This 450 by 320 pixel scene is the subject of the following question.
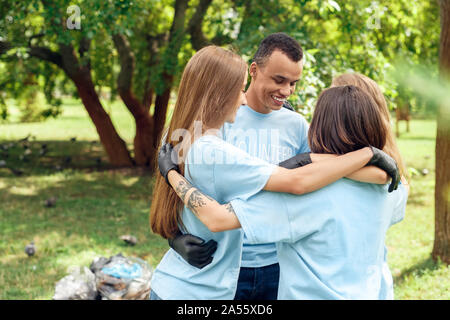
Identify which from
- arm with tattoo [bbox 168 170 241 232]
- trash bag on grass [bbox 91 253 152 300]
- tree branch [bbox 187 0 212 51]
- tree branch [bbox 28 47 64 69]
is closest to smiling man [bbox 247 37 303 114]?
arm with tattoo [bbox 168 170 241 232]

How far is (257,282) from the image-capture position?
2.07 meters

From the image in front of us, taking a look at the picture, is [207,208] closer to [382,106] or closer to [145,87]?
[382,106]

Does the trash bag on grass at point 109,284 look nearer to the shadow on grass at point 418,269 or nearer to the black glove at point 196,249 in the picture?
the black glove at point 196,249

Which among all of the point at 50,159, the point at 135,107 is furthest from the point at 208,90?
the point at 50,159

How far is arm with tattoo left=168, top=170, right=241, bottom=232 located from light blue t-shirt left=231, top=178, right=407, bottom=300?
4 centimetres

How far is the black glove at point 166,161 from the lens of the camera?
1856 mm

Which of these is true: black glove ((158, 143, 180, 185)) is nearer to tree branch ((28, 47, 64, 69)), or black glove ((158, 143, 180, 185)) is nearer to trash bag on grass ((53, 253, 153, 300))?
trash bag on grass ((53, 253, 153, 300))

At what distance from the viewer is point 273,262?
A: 2105mm

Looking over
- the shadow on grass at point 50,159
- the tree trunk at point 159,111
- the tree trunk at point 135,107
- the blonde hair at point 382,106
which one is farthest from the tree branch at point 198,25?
the blonde hair at point 382,106

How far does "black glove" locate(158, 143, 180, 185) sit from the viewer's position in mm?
1856

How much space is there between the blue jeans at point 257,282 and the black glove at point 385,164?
0.71 meters

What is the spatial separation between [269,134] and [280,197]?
0.78 metres

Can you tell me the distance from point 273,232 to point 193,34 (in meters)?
8.78

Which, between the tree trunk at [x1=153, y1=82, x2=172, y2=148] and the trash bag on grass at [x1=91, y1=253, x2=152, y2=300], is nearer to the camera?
the trash bag on grass at [x1=91, y1=253, x2=152, y2=300]
